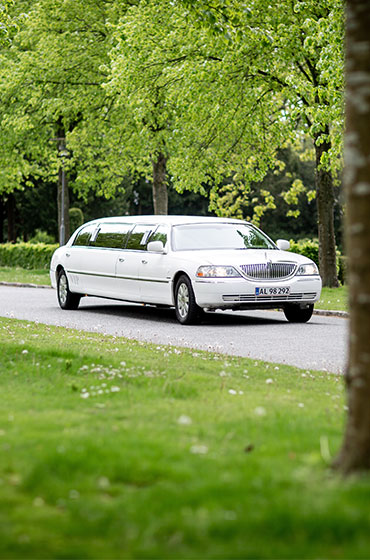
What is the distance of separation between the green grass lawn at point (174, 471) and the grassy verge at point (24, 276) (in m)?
21.3

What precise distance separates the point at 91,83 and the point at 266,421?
27541mm

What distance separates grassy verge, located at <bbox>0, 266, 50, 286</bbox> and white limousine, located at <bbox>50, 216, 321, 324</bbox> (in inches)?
423

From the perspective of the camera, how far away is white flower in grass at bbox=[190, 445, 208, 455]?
4.78m

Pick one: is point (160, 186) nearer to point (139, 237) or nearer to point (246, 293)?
point (139, 237)

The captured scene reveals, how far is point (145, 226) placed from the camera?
650 inches

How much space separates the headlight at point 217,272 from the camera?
47.5 ft

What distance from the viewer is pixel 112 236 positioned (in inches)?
683

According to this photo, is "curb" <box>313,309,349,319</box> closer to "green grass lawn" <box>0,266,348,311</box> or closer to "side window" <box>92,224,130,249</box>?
"green grass lawn" <box>0,266,348,311</box>

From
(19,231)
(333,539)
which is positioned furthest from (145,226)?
(19,231)

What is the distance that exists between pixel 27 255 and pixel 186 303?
25175 mm

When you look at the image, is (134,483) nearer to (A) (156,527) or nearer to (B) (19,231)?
(A) (156,527)

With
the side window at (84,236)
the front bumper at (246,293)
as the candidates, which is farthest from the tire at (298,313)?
the side window at (84,236)

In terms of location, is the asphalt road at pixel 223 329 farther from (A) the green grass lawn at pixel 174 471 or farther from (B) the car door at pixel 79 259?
(A) the green grass lawn at pixel 174 471

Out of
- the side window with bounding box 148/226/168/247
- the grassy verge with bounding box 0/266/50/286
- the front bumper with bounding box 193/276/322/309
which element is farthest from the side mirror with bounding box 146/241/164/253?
the grassy verge with bounding box 0/266/50/286
